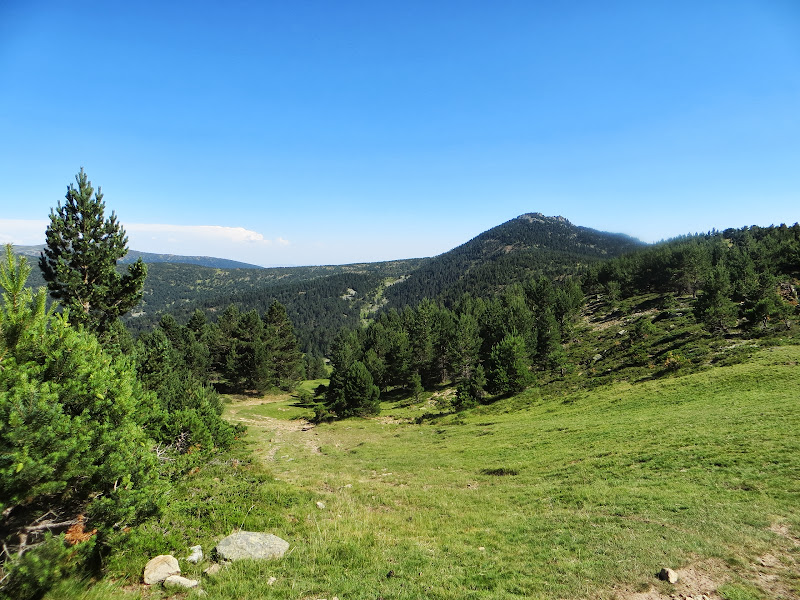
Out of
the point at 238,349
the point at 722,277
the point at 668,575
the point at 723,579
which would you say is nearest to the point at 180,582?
the point at 668,575

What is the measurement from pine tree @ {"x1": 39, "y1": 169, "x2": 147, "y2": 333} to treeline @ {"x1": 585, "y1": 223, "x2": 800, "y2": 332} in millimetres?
68784

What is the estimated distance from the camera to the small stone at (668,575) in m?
8.32

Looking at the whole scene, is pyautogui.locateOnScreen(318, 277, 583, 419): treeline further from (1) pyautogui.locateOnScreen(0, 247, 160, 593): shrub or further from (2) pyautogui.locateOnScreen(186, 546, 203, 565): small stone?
(1) pyautogui.locateOnScreen(0, 247, 160, 593): shrub

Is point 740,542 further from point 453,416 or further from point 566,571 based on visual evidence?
point 453,416

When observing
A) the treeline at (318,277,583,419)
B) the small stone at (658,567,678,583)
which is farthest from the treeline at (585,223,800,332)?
the small stone at (658,567,678,583)

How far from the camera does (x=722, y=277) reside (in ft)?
187

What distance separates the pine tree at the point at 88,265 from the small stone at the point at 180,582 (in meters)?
17.9

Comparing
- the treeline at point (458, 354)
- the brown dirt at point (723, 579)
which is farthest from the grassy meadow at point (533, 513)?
the treeline at point (458, 354)

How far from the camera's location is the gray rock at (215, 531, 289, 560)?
9.52 meters

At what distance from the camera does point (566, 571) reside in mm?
9391

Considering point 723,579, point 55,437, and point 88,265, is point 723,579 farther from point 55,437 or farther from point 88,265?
point 88,265

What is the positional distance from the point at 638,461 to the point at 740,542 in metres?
9.30

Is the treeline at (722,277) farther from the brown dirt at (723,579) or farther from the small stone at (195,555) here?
the small stone at (195,555)

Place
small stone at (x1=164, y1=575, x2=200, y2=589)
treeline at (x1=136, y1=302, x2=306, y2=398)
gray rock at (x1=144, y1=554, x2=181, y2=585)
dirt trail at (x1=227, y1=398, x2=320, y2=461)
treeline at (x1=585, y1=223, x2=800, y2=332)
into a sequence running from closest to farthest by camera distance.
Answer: small stone at (x1=164, y1=575, x2=200, y2=589), gray rock at (x1=144, y1=554, x2=181, y2=585), dirt trail at (x1=227, y1=398, x2=320, y2=461), treeline at (x1=585, y1=223, x2=800, y2=332), treeline at (x1=136, y1=302, x2=306, y2=398)
